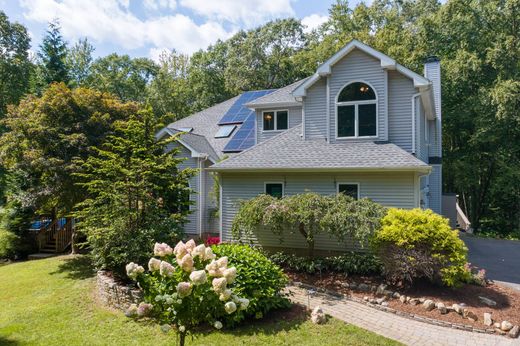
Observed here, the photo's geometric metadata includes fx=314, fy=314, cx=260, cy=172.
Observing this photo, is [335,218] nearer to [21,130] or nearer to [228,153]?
[228,153]

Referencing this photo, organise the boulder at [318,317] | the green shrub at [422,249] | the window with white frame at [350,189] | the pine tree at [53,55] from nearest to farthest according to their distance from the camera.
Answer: the boulder at [318,317] < the green shrub at [422,249] < the window with white frame at [350,189] < the pine tree at [53,55]

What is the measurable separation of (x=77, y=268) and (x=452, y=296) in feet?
41.3

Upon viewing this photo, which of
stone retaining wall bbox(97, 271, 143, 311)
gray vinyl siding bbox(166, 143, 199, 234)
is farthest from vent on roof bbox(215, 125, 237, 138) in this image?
stone retaining wall bbox(97, 271, 143, 311)

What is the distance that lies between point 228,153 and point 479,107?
1643 centimetres

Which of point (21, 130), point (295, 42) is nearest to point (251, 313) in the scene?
point (21, 130)

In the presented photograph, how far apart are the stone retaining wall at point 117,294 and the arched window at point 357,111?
29.2 feet

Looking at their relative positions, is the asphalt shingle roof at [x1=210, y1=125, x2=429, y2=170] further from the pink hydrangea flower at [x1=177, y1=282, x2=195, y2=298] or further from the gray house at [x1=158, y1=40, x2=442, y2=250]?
the pink hydrangea flower at [x1=177, y1=282, x2=195, y2=298]

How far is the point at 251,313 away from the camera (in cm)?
652

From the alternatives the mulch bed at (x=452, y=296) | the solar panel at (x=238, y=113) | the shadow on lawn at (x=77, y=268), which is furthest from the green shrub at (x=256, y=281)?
the solar panel at (x=238, y=113)

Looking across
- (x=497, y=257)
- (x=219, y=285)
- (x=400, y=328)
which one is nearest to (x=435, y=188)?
(x=497, y=257)

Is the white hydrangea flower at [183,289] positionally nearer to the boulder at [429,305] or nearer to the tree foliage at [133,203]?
the tree foliage at [133,203]

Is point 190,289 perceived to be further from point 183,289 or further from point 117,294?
point 117,294

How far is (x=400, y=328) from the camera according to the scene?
653 cm

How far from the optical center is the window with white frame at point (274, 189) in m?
11.9
